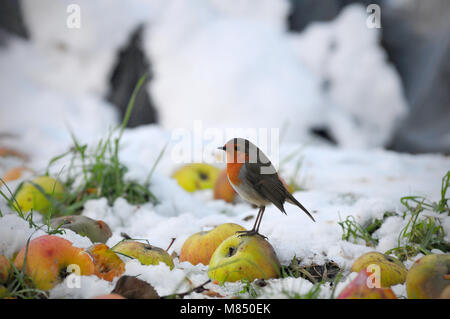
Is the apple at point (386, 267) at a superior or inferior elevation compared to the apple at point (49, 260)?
inferior

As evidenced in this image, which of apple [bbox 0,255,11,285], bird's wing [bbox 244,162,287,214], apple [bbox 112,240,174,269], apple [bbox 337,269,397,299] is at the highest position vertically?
bird's wing [bbox 244,162,287,214]

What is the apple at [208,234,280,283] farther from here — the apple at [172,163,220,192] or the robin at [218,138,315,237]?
the apple at [172,163,220,192]

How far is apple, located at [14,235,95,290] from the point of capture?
1.16 m

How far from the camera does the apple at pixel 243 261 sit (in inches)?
53.7

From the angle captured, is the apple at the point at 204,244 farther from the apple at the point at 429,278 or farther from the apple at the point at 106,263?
the apple at the point at 429,278

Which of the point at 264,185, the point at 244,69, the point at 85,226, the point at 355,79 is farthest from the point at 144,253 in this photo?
the point at 355,79

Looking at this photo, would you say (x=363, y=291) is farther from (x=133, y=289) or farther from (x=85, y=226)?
(x=85, y=226)

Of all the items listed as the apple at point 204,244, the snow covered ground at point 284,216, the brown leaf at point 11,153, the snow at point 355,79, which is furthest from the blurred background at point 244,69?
the apple at point 204,244

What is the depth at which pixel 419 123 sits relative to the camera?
4.89 meters

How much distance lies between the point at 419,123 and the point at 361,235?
357 centimetres

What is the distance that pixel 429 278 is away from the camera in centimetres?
113

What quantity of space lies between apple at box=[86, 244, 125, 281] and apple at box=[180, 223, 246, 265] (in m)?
0.36

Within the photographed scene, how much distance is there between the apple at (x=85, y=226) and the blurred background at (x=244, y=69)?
111 inches

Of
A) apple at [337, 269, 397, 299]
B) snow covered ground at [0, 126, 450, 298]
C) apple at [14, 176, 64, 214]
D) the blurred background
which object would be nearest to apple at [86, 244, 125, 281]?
snow covered ground at [0, 126, 450, 298]
